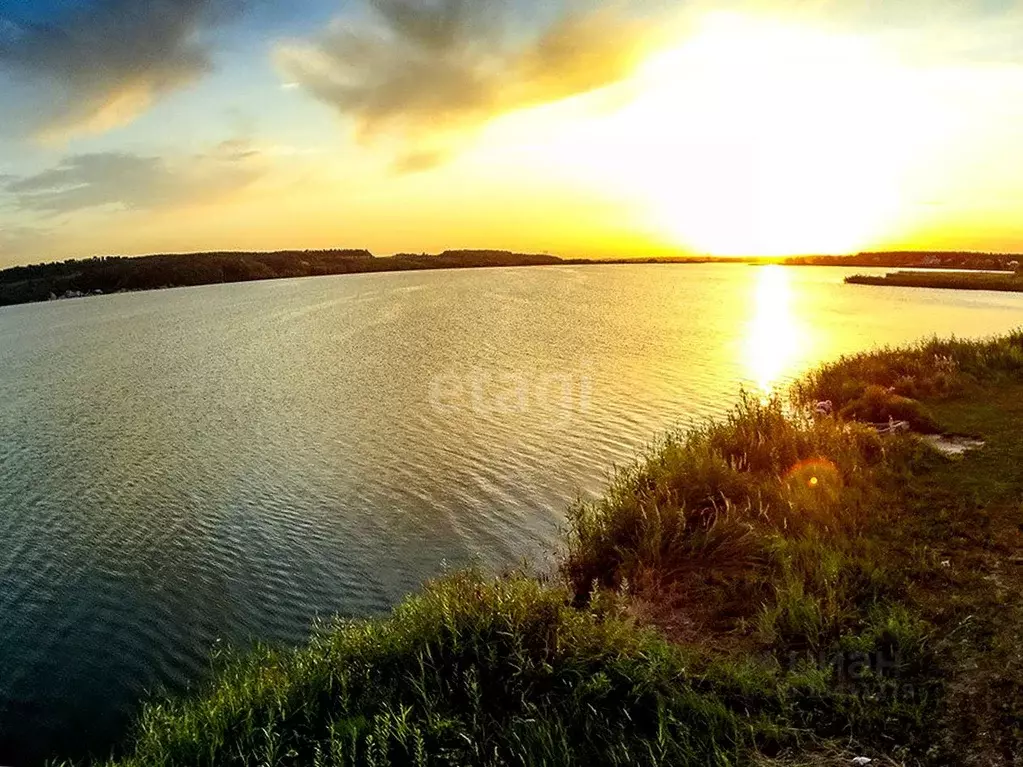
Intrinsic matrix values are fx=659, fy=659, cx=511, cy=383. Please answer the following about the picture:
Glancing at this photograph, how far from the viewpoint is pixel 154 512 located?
1777 cm

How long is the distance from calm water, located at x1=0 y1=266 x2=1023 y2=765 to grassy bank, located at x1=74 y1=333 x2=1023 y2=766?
1.85 metres

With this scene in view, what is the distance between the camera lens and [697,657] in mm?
7766

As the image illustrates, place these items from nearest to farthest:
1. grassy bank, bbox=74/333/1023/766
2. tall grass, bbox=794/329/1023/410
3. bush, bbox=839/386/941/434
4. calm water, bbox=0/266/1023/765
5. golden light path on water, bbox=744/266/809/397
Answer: grassy bank, bbox=74/333/1023/766 < calm water, bbox=0/266/1023/765 < bush, bbox=839/386/941/434 < tall grass, bbox=794/329/1023/410 < golden light path on water, bbox=744/266/809/397

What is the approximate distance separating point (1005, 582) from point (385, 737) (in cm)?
786

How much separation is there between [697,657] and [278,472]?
15.9 m

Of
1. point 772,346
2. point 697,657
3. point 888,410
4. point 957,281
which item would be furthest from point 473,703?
point 957,281

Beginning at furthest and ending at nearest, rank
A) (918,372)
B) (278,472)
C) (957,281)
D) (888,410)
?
(957,281), (918,372), (278,472), (888,410)

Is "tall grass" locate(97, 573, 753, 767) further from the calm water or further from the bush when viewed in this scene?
the bush

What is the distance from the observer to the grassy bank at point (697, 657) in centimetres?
628

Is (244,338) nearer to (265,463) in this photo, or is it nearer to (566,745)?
(265,463)

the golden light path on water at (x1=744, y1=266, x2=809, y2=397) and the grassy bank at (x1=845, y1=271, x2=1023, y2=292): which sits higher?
the grassy bank at (x1=845, y1=271, x2=1023, y2=292)

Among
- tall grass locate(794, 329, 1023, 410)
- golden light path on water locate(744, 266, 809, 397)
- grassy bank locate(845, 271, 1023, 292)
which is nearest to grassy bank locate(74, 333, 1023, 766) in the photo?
tall grass locate(794, 329, 1023, 410)

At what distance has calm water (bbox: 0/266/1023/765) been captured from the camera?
12172 mm

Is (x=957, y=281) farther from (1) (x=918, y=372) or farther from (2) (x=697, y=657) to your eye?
(2) (x=697, y=657)
